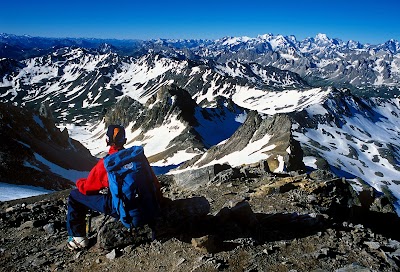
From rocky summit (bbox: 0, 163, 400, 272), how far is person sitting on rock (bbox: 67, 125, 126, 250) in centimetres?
55

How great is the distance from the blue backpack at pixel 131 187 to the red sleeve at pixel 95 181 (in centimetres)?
53

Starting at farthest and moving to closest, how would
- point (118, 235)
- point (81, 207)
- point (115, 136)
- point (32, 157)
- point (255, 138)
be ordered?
1. point (255, 138)
2. point (32, 157)
3. point (81, 207)
4. point (118, 235)
5. point (115, 136)

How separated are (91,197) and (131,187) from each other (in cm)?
199

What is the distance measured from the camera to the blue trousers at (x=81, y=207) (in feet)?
36.3

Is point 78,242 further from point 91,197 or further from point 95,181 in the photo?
point 95,181

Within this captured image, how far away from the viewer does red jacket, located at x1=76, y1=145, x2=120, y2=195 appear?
10711mm

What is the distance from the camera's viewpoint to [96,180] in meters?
11.0

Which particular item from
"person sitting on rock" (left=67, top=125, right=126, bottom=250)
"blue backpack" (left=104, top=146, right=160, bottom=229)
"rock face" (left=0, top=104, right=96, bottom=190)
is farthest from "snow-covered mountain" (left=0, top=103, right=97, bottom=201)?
"blue backpack" (left=104, top=146, right=160, bottom=229)

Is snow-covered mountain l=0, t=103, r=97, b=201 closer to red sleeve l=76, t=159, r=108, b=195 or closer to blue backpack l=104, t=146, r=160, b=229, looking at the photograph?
red sleeve l=76, t=159, r=108, b=195

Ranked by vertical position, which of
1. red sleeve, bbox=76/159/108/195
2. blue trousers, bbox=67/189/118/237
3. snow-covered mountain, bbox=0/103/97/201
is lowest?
snow-covered mountain, bbox=0/103/97/201

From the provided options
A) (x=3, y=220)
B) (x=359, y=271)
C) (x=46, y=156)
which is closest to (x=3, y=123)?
(x=46, y=156)

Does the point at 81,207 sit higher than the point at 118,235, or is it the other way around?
the point at 81,207

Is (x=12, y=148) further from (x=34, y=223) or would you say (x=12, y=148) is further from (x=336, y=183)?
(x=336, y=183)

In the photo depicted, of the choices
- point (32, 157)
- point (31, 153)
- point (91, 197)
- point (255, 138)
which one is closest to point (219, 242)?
point (91, 197)
